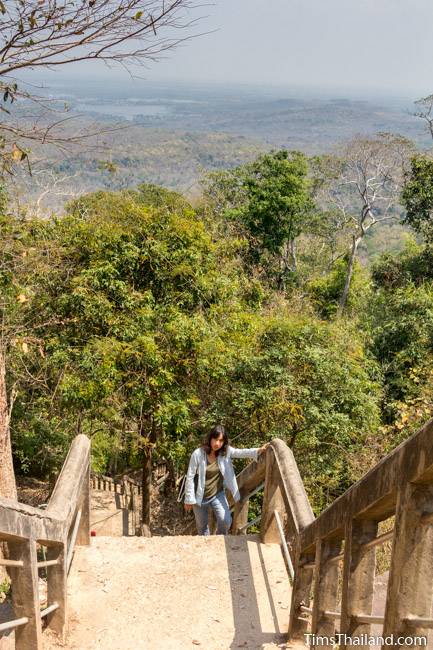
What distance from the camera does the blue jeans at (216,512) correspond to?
593cm

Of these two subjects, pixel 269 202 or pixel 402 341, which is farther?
pixel 269 202

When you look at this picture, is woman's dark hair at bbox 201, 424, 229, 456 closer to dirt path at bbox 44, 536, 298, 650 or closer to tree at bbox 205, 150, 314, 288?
dirt path at bbox 44, 536, 298, 650

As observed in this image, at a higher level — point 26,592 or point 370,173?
point 370,173

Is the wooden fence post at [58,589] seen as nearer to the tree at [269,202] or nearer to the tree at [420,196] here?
the tree at [420,196]

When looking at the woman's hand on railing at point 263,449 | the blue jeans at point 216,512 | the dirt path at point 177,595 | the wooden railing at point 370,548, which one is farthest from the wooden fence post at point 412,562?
the blue jeans at point 216,512

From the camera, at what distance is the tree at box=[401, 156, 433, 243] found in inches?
919

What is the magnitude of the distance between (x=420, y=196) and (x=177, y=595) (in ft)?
71.1

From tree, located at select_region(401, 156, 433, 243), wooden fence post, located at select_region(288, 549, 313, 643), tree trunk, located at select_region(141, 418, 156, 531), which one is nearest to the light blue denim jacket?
wooden fence post, located at select_region(288, 549, 313, 643)

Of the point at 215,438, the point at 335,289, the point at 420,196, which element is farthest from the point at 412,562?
the point at 335,289

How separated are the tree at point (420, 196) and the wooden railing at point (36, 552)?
21.6 meters

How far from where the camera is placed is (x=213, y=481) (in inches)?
229

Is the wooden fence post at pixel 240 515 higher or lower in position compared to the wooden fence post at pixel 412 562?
lower

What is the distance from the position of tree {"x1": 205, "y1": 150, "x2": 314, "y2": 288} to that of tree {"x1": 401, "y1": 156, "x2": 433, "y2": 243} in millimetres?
4751

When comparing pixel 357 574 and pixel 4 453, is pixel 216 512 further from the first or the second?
pixel 357 574
